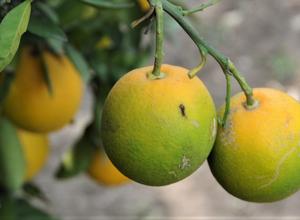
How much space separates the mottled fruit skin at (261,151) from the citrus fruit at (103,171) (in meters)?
0.86

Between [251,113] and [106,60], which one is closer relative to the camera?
[251,113]

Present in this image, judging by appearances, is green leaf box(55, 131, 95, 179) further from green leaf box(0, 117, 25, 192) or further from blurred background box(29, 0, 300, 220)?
blurred background box(29, 0, 300, 220)

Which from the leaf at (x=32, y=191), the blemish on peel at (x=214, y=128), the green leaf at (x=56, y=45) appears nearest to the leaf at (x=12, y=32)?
the blemish on peel at (x=214, y=128)

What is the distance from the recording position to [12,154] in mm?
1462

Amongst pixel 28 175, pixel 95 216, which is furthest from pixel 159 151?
pixel 95 216

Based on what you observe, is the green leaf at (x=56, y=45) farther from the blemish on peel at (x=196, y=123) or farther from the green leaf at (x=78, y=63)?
the blemish on peel at (x=196, y=123)

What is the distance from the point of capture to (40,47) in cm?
132

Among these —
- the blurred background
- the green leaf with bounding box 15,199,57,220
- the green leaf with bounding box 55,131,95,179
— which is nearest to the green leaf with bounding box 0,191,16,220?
the green leaf with bounding box 15,199,57,220

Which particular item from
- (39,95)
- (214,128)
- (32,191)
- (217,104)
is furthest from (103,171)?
(217,104)

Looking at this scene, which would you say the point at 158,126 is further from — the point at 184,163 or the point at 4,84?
the point at 4,84

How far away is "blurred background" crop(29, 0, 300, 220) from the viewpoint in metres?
3.35

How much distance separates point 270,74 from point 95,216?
4.90 feet

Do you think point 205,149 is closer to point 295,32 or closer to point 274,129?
point 274,129

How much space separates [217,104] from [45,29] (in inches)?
115
